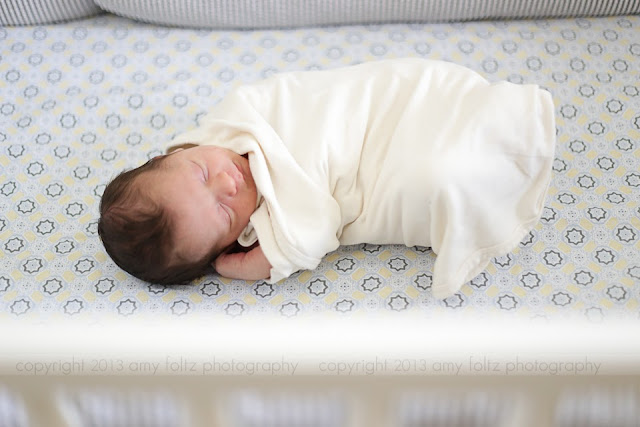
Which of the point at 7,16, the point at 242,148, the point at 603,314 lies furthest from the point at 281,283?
the point at 7,16

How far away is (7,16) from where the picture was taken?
4.98 feet

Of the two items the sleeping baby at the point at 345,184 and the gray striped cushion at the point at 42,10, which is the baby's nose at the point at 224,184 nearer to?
the sleeping baby at the point at 345,184

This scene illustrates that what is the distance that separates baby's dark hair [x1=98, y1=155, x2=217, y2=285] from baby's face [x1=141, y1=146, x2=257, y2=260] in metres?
0.01

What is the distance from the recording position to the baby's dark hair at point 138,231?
1.01 metres

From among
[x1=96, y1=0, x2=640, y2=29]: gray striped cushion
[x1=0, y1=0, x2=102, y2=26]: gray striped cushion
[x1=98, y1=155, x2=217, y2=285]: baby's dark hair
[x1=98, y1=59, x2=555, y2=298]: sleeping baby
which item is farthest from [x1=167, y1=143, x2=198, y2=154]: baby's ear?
[x1=0, y1=0, x2=102, y2=26]: gray striped cushion

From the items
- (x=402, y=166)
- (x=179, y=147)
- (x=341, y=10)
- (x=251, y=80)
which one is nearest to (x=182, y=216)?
(x=179, y=147)

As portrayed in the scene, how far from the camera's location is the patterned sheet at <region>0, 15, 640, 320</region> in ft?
3.66

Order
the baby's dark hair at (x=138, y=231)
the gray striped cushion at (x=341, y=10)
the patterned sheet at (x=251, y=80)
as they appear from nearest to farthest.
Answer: the baby's dark hair at (x=138, y=231) → the patterned sheet at (x=251, y=80) → the gray striped cushion at (x=341, y=10)

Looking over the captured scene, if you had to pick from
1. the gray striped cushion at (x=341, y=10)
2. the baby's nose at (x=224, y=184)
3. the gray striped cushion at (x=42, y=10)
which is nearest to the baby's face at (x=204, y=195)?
the baby's nose at (x=224, y=184)

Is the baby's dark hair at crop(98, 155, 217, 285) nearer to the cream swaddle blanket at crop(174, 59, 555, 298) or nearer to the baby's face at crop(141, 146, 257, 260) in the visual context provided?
the baby's face at crop(141, 146, 257, 260)

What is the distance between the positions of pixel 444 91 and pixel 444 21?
40 cm

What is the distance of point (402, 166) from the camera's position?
3.56 ft

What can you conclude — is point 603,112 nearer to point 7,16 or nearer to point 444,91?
point 444,91

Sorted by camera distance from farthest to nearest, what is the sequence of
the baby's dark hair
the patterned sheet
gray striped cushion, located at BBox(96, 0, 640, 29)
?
gray striped cushion, located at BBox(96, 0, 640, 29)
the patterned sheet
the baby's dark hair
